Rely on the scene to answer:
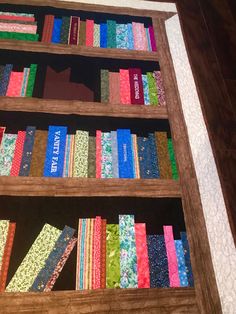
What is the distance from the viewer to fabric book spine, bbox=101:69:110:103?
174 centimetres

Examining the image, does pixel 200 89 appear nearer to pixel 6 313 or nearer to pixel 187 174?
pixel 187 174

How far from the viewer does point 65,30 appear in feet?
6.32

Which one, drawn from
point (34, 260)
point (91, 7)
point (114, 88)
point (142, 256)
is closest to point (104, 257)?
point (142, 256)

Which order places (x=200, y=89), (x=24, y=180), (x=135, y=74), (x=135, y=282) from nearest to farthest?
(x=135, y=282), (x=24, y=180), (x=135, y=74), (x=200, y=89)

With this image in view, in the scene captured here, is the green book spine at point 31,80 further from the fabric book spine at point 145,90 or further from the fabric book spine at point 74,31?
the fabric book spine at point 145,90

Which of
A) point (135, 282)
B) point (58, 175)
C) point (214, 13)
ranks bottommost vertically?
point (135, 282)

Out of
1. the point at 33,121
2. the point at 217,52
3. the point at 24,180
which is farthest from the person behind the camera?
the point at 217,52

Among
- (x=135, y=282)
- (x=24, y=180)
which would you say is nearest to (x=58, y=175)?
(x=24, y=180)

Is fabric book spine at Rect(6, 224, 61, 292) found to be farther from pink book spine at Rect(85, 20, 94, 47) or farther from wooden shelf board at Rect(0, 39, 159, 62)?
pink book spine at Rect(85, 20, 94, 47)

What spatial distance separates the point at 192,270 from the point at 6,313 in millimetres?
772

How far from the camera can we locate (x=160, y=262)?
138cm

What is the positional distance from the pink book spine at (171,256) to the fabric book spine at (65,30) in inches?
49.6

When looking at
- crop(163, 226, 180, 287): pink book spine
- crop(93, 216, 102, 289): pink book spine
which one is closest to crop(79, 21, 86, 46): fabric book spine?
crop(93, 216, 102, 289): pink book spine

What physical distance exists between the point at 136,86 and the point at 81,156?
564mm
